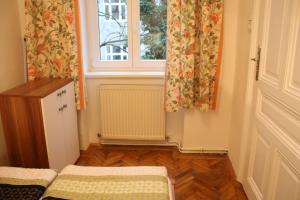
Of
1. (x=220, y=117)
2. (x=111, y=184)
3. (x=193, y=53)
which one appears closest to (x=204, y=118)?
(x=220, y=117)

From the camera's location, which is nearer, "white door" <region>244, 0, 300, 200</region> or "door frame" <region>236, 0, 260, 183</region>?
"white door" <region>244, 0, 300, 200</region>

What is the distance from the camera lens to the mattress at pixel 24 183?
1363 mm

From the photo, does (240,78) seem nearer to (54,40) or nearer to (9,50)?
(54,40)

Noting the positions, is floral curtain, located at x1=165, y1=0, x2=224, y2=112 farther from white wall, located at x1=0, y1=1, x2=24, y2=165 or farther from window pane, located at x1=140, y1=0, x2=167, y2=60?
white wall, located at x1=0, y1=1, x2=24, y2=165

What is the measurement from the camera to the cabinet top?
2.11m

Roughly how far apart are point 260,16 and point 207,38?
24.7 inches

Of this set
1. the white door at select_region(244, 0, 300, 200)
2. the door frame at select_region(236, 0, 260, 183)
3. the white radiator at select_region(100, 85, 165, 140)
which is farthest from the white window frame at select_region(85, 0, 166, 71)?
the white door at select_region(244, 0, 300, 200)

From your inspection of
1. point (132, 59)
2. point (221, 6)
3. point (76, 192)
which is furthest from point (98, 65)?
point (76, 192)

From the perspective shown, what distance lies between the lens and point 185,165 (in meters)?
2.74

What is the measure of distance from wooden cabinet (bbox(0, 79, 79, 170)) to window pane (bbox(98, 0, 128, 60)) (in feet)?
2.58

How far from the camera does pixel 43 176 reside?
5.06 ft

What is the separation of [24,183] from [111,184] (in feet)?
1.61

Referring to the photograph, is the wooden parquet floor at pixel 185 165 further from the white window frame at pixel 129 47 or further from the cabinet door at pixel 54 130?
the white window frame at pixel 129 47

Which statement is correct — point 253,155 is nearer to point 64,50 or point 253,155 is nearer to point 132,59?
point 132,59
